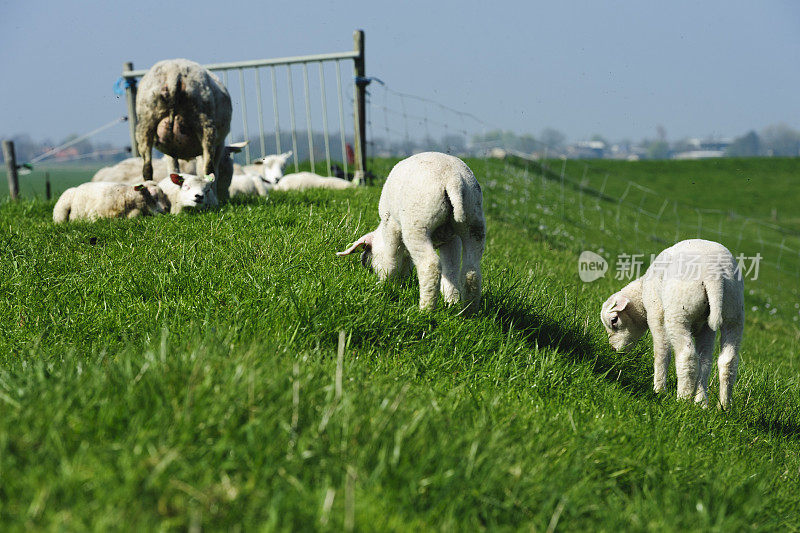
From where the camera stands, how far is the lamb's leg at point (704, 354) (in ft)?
14.4

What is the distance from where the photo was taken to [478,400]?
328cm

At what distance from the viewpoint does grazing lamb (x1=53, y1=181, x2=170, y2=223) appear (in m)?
6.80

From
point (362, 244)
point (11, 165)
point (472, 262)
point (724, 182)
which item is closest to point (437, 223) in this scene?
point (472, 262)

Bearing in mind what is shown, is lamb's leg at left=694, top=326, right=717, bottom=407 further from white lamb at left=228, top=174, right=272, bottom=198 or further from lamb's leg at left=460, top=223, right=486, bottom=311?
white lamb at left=228, top=174, right=272, bottom=198

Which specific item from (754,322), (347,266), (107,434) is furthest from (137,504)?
(754,322)

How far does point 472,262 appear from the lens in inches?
163

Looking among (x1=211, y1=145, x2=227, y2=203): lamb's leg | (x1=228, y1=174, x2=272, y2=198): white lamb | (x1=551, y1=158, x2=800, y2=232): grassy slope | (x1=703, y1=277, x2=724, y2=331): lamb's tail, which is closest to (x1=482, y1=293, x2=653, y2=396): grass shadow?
(x1=703, y1=277, x2=724, y2=331): lamb's tail

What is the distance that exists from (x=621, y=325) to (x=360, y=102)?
7264 mm

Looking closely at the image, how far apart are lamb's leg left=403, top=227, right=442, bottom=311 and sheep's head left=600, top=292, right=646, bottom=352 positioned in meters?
1.59

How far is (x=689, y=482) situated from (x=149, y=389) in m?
2.34

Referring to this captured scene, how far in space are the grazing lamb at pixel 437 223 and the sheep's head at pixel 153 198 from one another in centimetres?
366

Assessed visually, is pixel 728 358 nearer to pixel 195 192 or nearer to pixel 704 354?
pixel 704 354

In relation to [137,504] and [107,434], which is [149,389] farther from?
[137,504]

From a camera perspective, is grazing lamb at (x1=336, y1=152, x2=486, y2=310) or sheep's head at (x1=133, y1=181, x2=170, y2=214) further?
sheep's head at (x1=133, y1=181, x2=170, y2=214)
